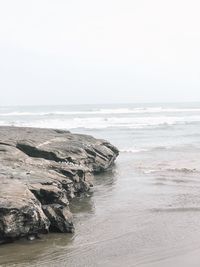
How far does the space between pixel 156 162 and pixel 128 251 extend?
14.0m

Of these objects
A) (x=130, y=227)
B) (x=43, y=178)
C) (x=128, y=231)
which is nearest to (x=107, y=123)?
(x=43, y=178)

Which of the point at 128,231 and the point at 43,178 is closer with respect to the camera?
the point at 128,231

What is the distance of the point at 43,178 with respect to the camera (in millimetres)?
13062

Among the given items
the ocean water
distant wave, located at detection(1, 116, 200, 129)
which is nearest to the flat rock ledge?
the ocean water

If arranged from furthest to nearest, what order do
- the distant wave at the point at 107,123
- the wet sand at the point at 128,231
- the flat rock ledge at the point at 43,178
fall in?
the distant wave at the point at 107,123 → the flat rock ledge at the point at 43,178 → the wet sand at the point at 128,231

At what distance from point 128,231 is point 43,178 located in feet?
10.6

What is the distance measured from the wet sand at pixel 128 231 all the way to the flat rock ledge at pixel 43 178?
402mm

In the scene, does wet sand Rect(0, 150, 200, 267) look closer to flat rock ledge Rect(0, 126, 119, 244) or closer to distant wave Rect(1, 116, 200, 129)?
flat rock ledge Rect(0, 126, 119, 244)

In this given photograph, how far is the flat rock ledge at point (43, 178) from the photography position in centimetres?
1016

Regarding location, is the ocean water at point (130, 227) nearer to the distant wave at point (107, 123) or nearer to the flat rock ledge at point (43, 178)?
the flat rock ledge at point (43, 178)

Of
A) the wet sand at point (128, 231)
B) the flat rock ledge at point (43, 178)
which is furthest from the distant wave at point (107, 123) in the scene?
the wet sand at point (128, 231)

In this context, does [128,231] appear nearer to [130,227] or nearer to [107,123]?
[130,227]

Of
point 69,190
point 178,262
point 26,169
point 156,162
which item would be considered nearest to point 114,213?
point 69,190

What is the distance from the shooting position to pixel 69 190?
47.8ft
